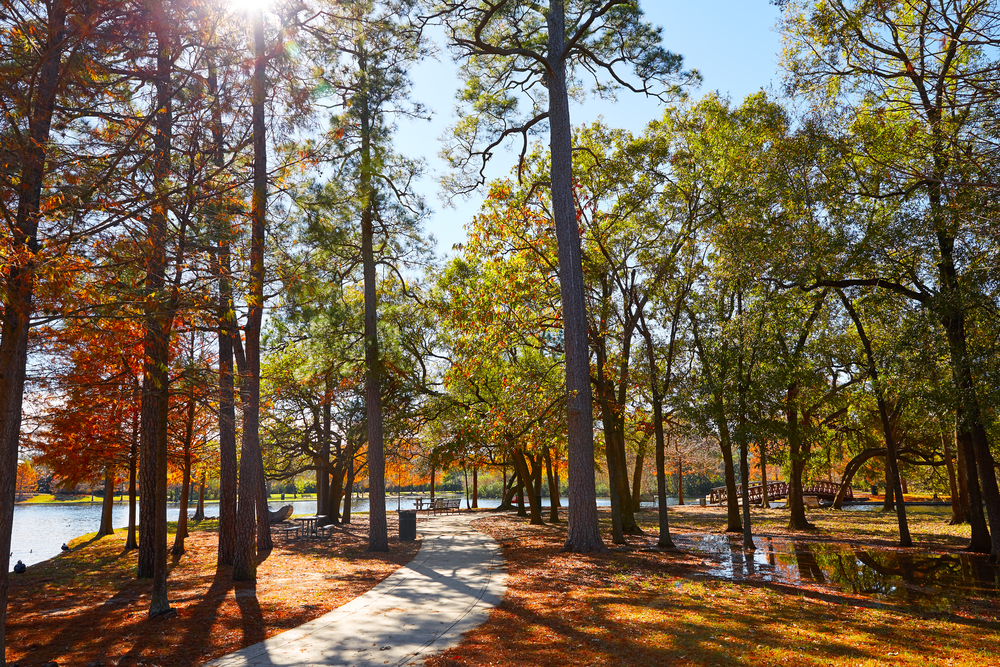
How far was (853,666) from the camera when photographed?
5.66 metres

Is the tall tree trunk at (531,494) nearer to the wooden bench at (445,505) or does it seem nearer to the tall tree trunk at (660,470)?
the tall tree trunk at (660,470)

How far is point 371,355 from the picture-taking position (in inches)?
632

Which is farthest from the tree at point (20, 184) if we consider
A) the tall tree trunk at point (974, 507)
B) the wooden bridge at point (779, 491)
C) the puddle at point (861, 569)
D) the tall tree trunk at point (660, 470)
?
the wooden bridge at point (779, 491)

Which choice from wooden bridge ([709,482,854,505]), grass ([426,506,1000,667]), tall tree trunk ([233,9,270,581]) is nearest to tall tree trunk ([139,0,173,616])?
tall tree trunk ([233,9,270,581])

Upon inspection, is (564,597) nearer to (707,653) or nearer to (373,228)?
(707,653)

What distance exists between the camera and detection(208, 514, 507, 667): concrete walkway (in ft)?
20.5

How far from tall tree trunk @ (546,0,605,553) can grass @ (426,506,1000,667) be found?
0.86m

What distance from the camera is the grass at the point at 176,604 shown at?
22.4ft

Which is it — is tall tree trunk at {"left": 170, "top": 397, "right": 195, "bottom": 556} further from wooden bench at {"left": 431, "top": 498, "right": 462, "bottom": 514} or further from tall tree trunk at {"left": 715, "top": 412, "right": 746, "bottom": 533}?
wooden bench at {"left": 431, "top": 498, "right": 462, "bottom": 514}

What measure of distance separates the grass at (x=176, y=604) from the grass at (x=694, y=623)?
9.55ft

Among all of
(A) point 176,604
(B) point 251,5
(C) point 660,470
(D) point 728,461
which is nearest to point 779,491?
(D) point 728,461

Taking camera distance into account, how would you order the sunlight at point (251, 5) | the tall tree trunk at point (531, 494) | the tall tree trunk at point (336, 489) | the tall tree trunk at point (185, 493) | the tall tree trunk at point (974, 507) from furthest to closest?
the tall tree trunk at point (336, 489), the tall tree trunk at point (531, 494), the tall tree trunk at point (185, 493), the tall tree trunk at point (974, 507), the sunlight at point (251, 5)

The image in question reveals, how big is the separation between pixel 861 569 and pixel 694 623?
8.19 m

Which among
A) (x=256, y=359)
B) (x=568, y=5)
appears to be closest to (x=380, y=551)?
(x=256, y=359)
